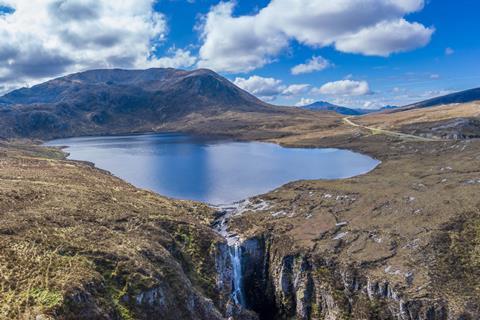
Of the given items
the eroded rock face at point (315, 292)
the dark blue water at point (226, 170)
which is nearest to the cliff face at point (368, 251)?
the eroded rock face at point (315, 292)

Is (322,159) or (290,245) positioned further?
(322,159)

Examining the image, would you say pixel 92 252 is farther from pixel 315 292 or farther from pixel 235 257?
pixel 315 292

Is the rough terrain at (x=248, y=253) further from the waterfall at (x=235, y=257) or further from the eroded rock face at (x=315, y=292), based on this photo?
the waterfall at (x=235, y=257)

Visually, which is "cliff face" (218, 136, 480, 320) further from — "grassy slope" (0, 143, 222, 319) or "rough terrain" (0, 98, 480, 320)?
"grassy slope" (0, 143, 222, 319)

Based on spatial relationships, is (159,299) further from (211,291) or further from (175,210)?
(175,210)

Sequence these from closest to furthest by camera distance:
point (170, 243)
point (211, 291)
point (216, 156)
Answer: point (211, 291) → point (170, 243) → point (216, 156)

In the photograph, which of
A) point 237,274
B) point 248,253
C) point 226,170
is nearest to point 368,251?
point 248,253

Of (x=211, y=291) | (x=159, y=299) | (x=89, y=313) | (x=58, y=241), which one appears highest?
(x=58, y=241)

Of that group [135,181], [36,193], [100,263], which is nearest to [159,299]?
[100,263]

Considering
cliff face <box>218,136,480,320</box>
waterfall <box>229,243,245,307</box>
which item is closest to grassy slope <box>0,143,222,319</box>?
waterfall <box>229,243,245,307</box>
